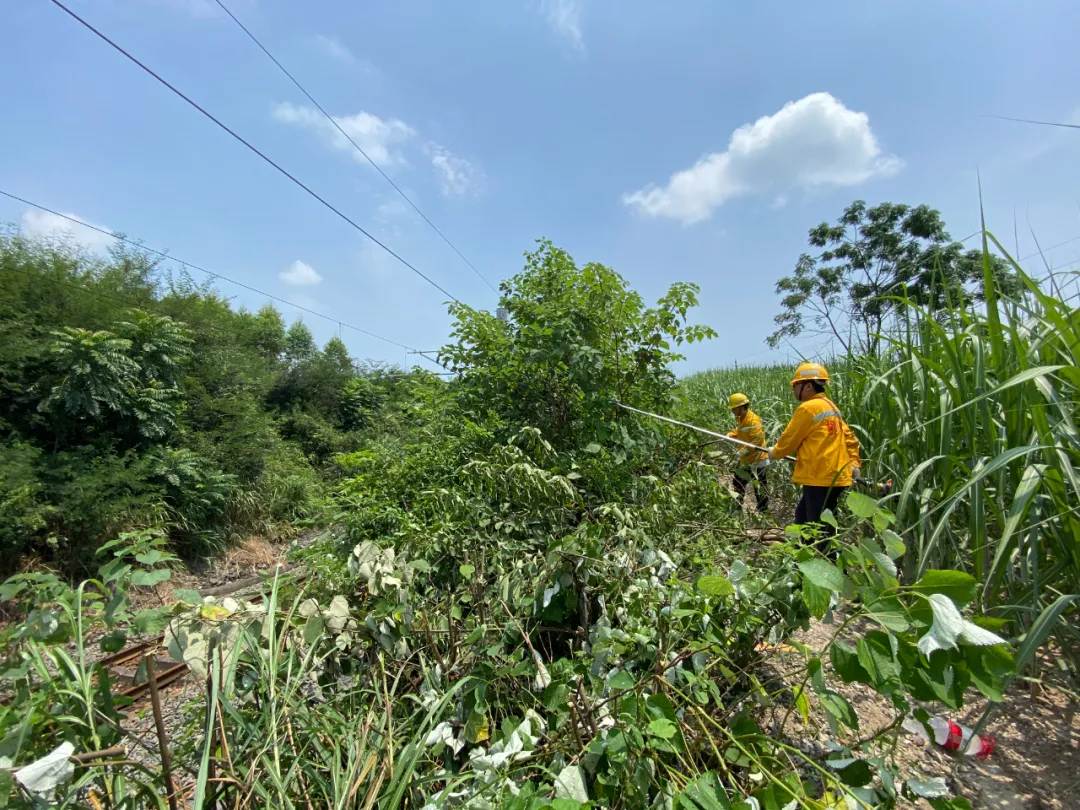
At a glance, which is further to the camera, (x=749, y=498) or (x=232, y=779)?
(x=749, y=498)

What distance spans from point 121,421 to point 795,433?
9159mm

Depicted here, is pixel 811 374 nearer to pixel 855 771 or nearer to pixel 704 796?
pixel 855 771

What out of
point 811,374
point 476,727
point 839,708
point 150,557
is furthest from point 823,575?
point 811,374

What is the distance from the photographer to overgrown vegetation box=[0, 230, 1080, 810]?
992 millimetres

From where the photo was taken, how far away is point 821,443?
11.7 feet

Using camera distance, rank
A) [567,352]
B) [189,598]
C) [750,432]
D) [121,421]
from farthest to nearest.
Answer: [121,421], [750,432], [567,352], [189,598]

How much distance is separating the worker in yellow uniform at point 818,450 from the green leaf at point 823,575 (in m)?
2.66

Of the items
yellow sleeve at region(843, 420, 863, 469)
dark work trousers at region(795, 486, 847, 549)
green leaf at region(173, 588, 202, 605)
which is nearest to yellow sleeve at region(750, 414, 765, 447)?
dark work trousers at region(795, 486, 847, 549)

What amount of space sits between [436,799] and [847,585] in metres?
1.01

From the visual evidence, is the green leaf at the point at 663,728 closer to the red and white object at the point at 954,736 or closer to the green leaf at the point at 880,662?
the green leaf at the point at 880,662

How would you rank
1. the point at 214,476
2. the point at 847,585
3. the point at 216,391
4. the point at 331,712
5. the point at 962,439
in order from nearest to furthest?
the point at 847,585 < the point at 331,712 < the point at 962,439 < the point at 214,476 < the point at 216,391

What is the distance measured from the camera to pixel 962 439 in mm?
2355

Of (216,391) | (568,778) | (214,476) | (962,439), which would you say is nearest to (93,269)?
(216,391)

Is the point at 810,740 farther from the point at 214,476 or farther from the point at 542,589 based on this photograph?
the point at 214,476
